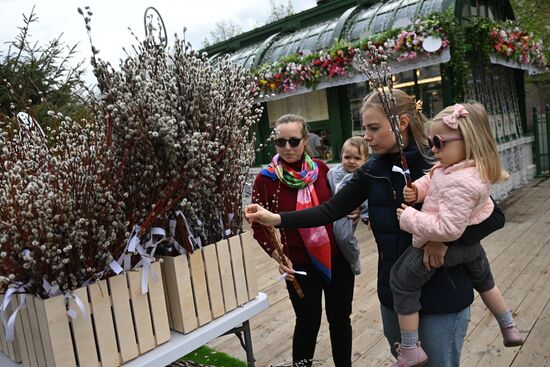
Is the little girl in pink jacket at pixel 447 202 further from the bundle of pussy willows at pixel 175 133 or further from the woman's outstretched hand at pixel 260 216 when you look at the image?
the bundle of pussy willows at pixel 175 133

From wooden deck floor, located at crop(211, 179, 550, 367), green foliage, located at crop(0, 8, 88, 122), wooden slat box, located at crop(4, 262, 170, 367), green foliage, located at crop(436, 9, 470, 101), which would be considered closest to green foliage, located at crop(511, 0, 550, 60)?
green foliage, located at crop(436, 9, 470, 101)

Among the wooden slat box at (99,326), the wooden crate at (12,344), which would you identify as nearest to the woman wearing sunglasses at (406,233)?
the wooden slat box at (99,326)

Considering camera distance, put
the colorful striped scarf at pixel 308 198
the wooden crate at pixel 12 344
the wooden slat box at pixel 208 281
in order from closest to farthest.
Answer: the wooden crate at pixel 12 344
the wooden slat box at pixel 208 281
the colorful striped scarf at pixel 308 198

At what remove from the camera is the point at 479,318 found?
3.13m

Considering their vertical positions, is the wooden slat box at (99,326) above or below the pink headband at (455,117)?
below

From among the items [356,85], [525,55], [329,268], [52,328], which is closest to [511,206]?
[525,55]

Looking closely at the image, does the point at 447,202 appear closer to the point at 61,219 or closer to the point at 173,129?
the point at 173,129

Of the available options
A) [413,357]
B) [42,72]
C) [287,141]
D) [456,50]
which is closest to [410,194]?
[413,357]

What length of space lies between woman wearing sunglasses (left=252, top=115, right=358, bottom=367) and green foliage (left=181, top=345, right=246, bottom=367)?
77 centimetres

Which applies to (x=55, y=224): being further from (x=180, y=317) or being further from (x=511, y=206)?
(x=511, y=206)

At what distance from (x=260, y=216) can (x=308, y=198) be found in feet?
1.64

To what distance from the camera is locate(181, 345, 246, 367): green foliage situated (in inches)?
111

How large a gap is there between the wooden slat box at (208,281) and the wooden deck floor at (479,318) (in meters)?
1.54

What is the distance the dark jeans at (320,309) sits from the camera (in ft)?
7.18
